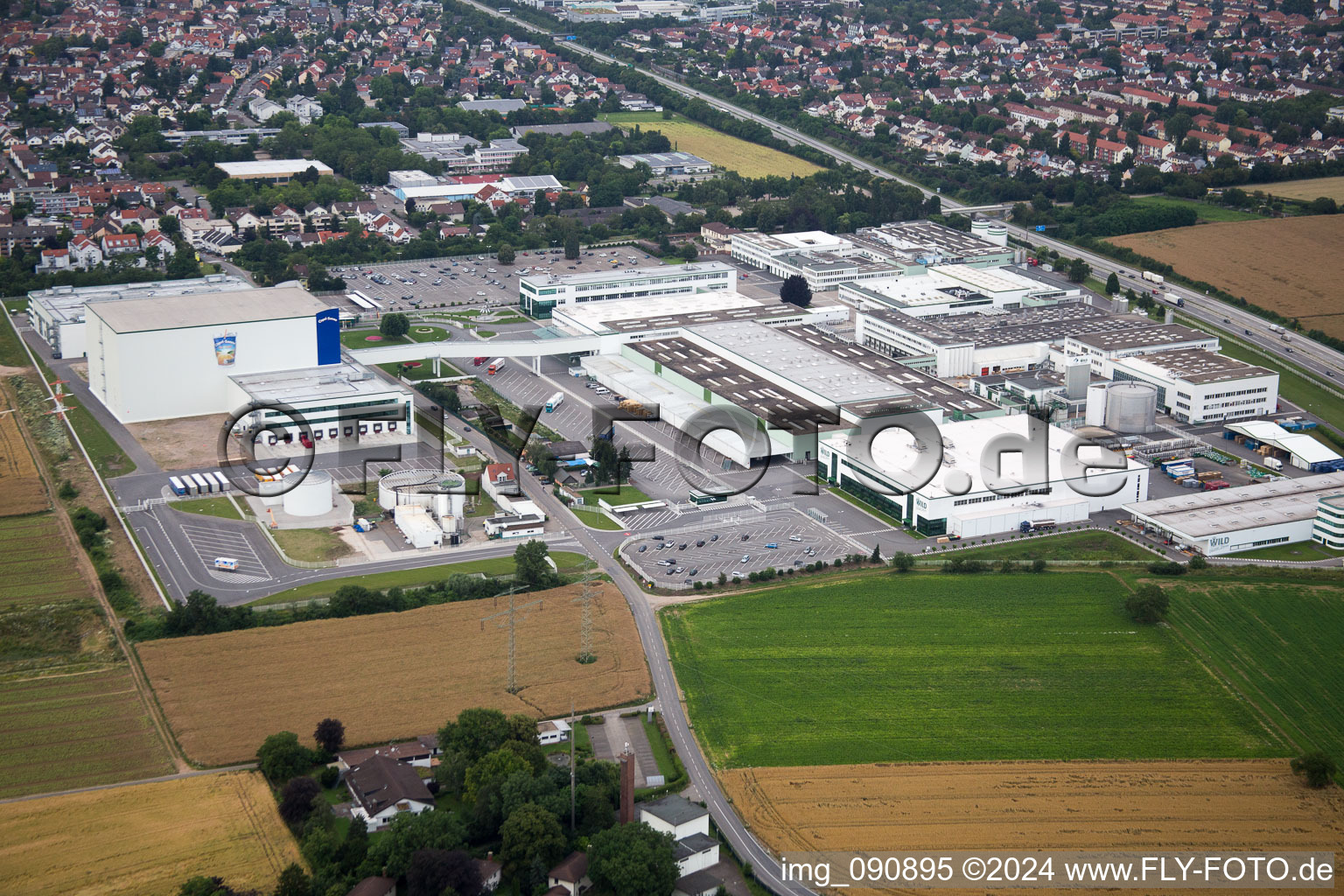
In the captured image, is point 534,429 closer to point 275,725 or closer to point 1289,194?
point 275,725

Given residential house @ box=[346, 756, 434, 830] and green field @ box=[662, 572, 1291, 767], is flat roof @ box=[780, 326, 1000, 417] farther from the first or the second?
residential house @ box=[346, 756, 434, 830]

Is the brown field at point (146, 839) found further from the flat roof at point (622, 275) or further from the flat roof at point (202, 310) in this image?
the flat roof at point (622, 275)

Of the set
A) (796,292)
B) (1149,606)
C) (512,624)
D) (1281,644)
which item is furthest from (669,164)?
(1281,644)

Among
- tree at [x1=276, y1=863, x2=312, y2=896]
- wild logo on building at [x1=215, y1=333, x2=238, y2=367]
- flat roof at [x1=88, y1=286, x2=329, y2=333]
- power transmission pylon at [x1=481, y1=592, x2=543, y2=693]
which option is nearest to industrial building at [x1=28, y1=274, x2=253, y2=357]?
flat roof at [x1=88, y1=286, x2=329, y2=333]

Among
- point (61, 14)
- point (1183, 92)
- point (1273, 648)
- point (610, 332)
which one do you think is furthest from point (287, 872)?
point (61, 14)

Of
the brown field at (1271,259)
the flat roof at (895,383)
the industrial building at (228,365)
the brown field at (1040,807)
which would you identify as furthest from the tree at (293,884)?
the brown field at (1271,259)

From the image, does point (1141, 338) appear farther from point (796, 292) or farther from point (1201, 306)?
point (796, 292)
